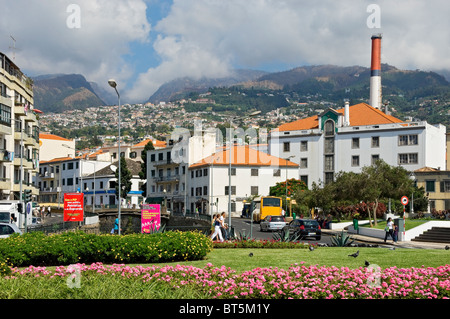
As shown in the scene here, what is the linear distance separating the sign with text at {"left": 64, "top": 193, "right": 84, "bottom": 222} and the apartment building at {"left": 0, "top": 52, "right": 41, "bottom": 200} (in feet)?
44.5

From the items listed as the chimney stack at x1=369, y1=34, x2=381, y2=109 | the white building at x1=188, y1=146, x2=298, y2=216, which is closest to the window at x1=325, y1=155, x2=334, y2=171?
the white building at x1=188, y1=146, x2=298, y2=216

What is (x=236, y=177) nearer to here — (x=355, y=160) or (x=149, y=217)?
(x=355, y=160)

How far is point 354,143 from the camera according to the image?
8794 cm

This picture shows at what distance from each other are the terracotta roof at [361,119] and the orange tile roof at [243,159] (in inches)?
390

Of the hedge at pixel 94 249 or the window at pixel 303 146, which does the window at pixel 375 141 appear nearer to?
the window at pixel 303 146

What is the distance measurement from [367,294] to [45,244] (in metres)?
10.4

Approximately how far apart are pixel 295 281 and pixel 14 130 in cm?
4771

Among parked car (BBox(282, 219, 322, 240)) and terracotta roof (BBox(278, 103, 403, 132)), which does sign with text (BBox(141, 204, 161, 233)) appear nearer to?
parked car (BBox(282, 219, 322, 240))

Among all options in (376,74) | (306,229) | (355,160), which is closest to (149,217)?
(306,229)

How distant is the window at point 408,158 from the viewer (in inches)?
3209

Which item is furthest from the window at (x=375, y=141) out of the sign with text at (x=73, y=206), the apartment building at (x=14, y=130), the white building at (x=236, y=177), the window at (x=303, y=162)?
the sign with text at (x=73, y=206)

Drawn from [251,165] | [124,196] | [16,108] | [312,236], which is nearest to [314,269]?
[312,236]
